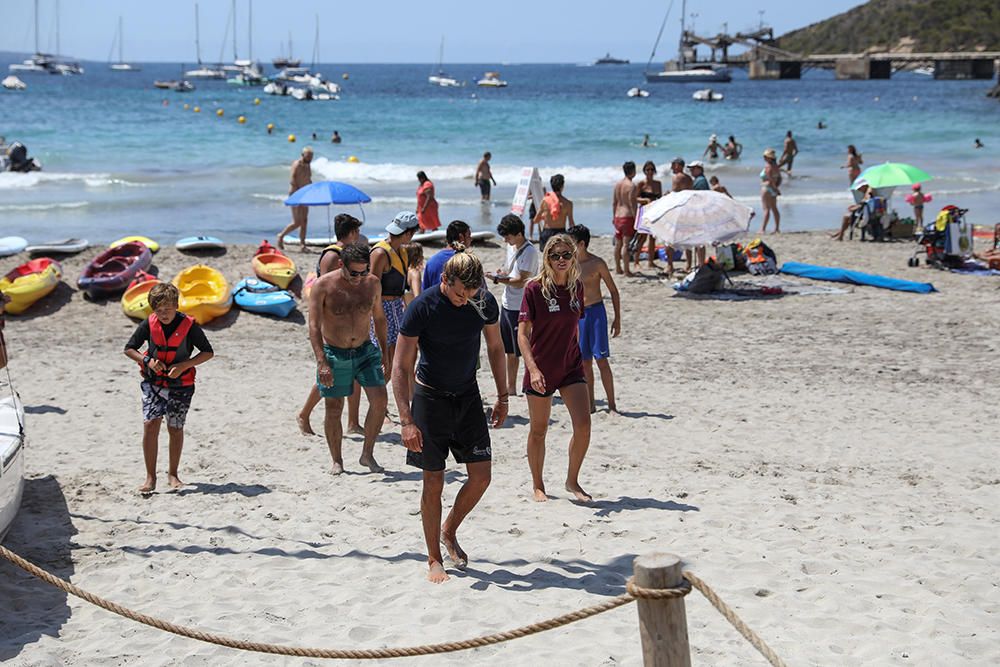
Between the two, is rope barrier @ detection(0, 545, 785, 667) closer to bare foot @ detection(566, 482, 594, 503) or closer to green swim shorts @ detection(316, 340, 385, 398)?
bare foot @ detection(566, 482, 594, 503)

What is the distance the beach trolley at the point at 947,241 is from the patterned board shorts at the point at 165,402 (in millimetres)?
11568

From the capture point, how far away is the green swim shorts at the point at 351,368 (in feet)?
23.4

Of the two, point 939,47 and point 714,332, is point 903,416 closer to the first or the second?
point 714,332

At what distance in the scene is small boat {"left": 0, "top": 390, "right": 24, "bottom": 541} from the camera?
5629mm

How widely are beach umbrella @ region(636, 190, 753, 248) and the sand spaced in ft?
7.65

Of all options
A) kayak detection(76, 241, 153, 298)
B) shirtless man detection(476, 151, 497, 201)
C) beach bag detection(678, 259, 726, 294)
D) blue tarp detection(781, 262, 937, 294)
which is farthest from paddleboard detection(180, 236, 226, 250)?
shirtless man detection(476, 151, 497, 201)

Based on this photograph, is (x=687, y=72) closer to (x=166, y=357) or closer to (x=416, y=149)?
(x=416, y=149)

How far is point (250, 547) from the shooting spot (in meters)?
6.12

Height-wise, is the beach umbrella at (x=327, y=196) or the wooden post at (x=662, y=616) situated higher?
the beach umbrella at (x=327, y=196)

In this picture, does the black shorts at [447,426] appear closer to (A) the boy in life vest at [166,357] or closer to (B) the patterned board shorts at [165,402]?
→ (A) the boy in life vest at [166,357]

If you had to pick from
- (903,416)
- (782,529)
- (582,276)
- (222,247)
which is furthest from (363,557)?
(222,247)

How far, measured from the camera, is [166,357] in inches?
260

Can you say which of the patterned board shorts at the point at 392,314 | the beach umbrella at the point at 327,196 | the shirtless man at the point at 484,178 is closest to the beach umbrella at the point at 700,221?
the beach umbrella at the point at 327,196

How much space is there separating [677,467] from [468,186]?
21.3 m
